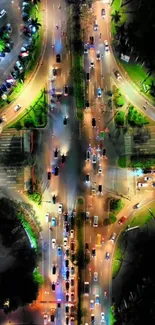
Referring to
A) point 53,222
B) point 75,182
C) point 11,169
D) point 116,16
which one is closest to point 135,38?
point 116,16

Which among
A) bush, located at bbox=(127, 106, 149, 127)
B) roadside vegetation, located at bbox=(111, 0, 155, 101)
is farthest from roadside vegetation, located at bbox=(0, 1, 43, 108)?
bush, located at bbox=(127, 106, 149, 127)

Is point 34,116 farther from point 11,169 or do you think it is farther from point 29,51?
point 29,51

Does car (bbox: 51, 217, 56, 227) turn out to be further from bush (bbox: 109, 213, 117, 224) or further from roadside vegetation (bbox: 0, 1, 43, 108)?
roadside vegetation (bbox: 0, 1, 43, 108)

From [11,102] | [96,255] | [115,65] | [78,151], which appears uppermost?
[115,65]

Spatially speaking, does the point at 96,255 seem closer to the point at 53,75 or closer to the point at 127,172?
the point at 127,172

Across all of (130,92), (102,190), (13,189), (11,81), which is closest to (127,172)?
(102,190)

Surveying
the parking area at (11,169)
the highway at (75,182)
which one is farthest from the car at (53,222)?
the parking area at (11,169)

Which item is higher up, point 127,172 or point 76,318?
point 127,172
